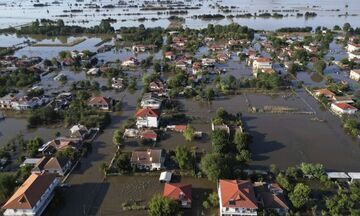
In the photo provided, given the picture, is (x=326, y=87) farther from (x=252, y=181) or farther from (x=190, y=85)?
(x=252, y=181)

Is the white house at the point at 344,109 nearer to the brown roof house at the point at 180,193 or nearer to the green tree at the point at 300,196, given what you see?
the green tree at the point at 300,196

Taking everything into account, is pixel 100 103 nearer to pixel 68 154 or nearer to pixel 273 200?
pixel 68 154

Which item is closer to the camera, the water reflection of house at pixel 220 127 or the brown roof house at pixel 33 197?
the brown roof house at pixel 33 197

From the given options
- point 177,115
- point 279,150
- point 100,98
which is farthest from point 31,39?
point 279,150

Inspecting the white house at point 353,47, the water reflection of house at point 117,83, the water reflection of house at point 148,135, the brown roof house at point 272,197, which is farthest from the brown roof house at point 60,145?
the white house at point 353,47

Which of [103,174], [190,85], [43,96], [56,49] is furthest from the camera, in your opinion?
[56,49]

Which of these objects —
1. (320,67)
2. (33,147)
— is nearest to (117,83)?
(33,147)

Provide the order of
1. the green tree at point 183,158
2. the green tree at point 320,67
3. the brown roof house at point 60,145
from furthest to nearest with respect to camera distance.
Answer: the green tree at point 320,67, the brown roof house at point 60,145, the green tree at point 183,158
